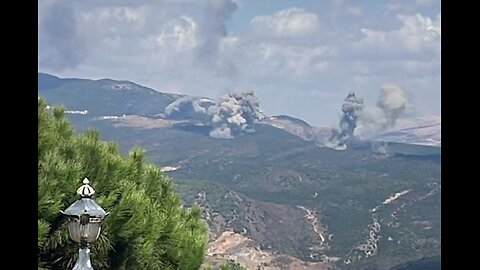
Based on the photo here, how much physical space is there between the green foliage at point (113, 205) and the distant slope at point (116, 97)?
12.7 ft

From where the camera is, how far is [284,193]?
28.6 feet

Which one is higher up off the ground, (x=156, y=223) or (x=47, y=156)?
(x=47, y=156)

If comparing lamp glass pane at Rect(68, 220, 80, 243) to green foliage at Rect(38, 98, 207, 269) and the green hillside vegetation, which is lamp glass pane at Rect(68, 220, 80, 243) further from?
the green hillside vegetation

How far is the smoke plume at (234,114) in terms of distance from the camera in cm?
1038

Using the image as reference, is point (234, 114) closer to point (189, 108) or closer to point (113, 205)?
point (189, 108)

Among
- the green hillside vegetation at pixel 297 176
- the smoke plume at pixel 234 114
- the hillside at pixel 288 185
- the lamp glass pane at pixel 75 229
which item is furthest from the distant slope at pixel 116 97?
the lamp glass pane at pixel 75 229

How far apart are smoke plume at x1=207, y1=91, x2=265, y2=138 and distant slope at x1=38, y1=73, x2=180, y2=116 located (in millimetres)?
656

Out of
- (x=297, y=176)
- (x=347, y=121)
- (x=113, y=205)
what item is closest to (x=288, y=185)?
(x=297, y=176)

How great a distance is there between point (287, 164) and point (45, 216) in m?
6.31

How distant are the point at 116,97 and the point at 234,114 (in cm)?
167

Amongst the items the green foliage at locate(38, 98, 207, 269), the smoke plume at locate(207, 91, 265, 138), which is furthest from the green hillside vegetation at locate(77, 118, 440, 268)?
the green foliage at locate(38, 98, 207, 269)

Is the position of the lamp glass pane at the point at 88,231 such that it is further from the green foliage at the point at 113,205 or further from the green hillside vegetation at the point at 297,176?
the green hillside vegetation at the point at 297,176

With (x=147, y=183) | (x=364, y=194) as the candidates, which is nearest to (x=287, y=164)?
(x=364, y=194)
